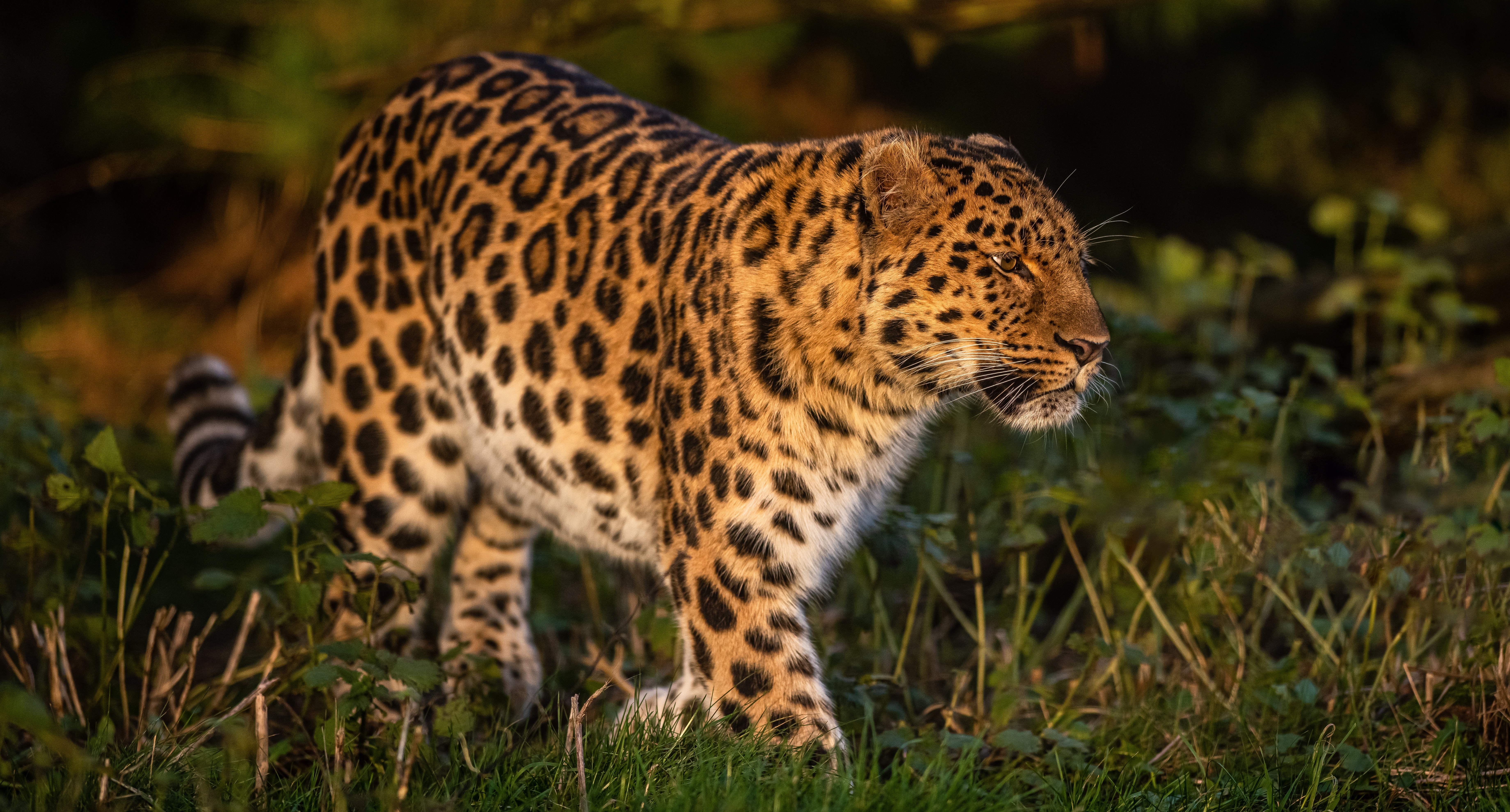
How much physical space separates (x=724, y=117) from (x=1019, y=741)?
838cm

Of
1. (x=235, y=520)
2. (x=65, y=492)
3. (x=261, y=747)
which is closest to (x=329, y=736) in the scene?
(x=261, y=747)

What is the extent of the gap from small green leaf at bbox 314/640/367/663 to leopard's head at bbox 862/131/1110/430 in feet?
5.62

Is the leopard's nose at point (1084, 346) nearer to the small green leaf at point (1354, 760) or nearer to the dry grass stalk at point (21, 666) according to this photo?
the small green leaf at point (1354, 760)

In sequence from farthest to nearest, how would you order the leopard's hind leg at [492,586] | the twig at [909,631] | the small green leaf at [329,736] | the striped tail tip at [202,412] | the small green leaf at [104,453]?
→ the striped tail tip at [202,412]
the leopard's hind leg at [492,586]
the twig at [909,631]
the small green leaf at [104,453]
the small green leaf at [329,736]

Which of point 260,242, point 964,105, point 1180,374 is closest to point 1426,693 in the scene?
point 1180,374

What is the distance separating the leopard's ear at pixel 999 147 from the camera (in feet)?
14.9

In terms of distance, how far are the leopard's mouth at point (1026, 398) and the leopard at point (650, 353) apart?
11mm

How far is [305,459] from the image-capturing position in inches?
238

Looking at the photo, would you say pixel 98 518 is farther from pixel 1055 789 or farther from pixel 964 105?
pixel 964 105

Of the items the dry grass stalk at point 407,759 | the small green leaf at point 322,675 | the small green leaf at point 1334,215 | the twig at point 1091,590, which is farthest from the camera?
the small green leaf at point 1334,215

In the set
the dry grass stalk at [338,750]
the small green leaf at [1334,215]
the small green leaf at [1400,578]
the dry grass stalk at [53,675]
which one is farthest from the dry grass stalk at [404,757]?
the small green leaf at [1334,215]

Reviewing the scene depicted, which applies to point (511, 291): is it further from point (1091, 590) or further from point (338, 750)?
point (1091, 590)

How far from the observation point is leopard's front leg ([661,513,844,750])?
4.29 meters

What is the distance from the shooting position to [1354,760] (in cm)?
425
